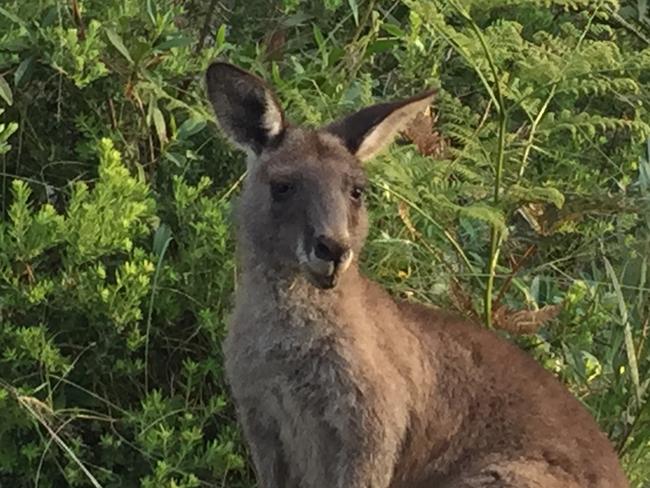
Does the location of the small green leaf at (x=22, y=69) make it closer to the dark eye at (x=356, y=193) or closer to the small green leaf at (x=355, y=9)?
the small green leaf at (x=355, y=9)

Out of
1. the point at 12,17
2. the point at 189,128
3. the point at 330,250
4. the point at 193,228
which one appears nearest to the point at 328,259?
the point at 330,250

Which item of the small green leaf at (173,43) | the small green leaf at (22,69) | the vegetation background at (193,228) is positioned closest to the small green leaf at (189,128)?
the vegetation background at (193,228)

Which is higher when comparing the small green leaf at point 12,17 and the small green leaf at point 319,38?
the small green leaf at point 12,17

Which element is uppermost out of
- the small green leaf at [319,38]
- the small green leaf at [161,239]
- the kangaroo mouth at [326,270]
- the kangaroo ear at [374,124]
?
the kangaroo ear at [374,124]

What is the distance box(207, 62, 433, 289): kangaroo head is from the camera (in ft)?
14.1

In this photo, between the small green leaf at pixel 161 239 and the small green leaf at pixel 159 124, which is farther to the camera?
the small green leaf at pixel 159 124

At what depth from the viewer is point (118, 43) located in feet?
16.7

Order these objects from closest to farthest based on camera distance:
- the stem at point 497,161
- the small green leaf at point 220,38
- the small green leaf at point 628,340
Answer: the stem at point 497,161 → the small green leaf at point 628,340 → the small green leaf at point 220,38

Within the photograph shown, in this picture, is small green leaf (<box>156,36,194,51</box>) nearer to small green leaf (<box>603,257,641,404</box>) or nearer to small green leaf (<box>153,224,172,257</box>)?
small green leaf (<box>153,224,172,257</box>)

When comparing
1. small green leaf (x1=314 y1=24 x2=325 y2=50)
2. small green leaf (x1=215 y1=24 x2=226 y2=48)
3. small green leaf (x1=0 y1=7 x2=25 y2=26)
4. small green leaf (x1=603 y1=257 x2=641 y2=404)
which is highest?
small green leaf (x1=0 y1=7 x2=25 y2=26)

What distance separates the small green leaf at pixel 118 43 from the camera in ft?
16.7

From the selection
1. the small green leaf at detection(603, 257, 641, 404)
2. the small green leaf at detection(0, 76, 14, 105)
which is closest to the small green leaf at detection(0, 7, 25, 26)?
the small green leaf at detection(0, 76, 14, 105)

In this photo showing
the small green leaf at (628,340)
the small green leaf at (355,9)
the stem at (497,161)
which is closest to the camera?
the stem at (497,161)

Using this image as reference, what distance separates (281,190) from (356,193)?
240 millimetres
